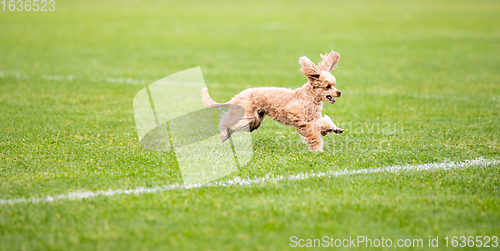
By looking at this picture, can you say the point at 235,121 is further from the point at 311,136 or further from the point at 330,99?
the point at 330,99

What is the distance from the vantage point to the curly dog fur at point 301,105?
4.94 metres

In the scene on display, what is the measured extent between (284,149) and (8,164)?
2.63 m

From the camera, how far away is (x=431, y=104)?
754cm

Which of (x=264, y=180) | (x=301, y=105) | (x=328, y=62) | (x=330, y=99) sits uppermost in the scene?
(x=328, y=62)

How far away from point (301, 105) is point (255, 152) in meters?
0.66

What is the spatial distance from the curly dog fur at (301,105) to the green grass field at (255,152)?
0.28 metres

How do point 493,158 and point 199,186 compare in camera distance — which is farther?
point 493,158

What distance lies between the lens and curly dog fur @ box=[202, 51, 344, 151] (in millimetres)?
4938

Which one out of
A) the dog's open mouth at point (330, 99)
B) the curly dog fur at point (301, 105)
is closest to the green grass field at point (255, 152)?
the curly dog fur at point (301, 105)

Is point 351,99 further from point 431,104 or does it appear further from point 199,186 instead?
point 199,186

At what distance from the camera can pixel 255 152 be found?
16.7 feet

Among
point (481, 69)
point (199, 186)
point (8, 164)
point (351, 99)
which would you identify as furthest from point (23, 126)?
point (481, 69)

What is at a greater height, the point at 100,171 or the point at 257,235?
the point at 257,235

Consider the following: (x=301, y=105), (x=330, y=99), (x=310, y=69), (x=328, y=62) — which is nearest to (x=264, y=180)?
(x=301, y=105)
